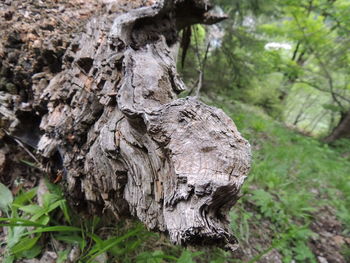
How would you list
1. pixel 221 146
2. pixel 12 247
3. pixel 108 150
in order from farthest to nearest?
pixel 12 247 < pixel 108 150 < pixel 221 146

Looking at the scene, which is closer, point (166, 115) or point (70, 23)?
point (166, 115)

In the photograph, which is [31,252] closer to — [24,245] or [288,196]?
[24,245]

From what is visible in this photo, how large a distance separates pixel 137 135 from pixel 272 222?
2.09 meters

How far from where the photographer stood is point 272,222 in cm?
252

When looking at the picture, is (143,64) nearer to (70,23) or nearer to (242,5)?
(70,23)

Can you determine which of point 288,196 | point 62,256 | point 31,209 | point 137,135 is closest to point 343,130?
point 288,196

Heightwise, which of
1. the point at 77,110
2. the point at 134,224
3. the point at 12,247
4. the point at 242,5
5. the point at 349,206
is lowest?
the point at 349,206

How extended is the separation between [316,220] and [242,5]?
13.1ft

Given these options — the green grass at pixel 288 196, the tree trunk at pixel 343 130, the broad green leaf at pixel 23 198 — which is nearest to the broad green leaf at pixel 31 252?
the broad green leaf at pixel 23 198

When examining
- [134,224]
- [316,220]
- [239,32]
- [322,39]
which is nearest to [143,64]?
[134,224]

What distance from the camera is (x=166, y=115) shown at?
1011 mm

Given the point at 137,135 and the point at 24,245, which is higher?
the point at 137,135

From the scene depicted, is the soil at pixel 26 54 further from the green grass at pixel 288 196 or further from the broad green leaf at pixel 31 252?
the broad green leaf at pixel 31 252

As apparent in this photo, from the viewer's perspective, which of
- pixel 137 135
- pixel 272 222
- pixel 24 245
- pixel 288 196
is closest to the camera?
pixel 137 135
